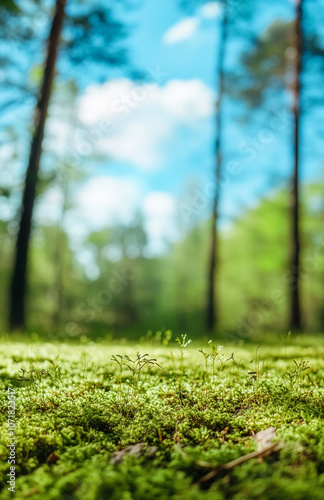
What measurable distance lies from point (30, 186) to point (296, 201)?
818 cm

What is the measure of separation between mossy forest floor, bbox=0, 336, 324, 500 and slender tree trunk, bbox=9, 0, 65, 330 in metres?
5.74

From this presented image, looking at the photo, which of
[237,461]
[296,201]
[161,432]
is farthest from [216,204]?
[237,461]

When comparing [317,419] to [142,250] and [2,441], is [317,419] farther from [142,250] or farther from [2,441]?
[142,250]

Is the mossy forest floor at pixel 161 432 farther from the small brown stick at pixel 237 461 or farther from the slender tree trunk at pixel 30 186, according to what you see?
the slender tree trunk at pixel 30 186

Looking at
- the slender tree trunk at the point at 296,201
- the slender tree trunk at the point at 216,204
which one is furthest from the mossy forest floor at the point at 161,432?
the slender tree trunk at the point at 216,204

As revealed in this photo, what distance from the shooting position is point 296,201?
37.7 feet

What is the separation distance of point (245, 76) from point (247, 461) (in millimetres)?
14571

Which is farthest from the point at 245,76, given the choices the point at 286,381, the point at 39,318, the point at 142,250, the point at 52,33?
the point at 39,318

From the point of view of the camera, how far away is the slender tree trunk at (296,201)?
1102cm

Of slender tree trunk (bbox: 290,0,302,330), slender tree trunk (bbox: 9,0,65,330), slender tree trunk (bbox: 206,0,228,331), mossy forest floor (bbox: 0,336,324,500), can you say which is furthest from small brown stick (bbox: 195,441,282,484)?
slender tree trunk (bbox: 206,0,228,331)

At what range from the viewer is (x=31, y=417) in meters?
2.64

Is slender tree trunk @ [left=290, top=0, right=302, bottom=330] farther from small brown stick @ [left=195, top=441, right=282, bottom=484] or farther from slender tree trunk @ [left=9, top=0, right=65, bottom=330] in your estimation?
small brown stick @ [left=195, top=441, right=282, bottom=484]

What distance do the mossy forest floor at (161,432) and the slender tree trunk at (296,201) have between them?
302 inches

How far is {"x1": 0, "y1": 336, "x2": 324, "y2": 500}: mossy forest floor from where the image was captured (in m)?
1.87
